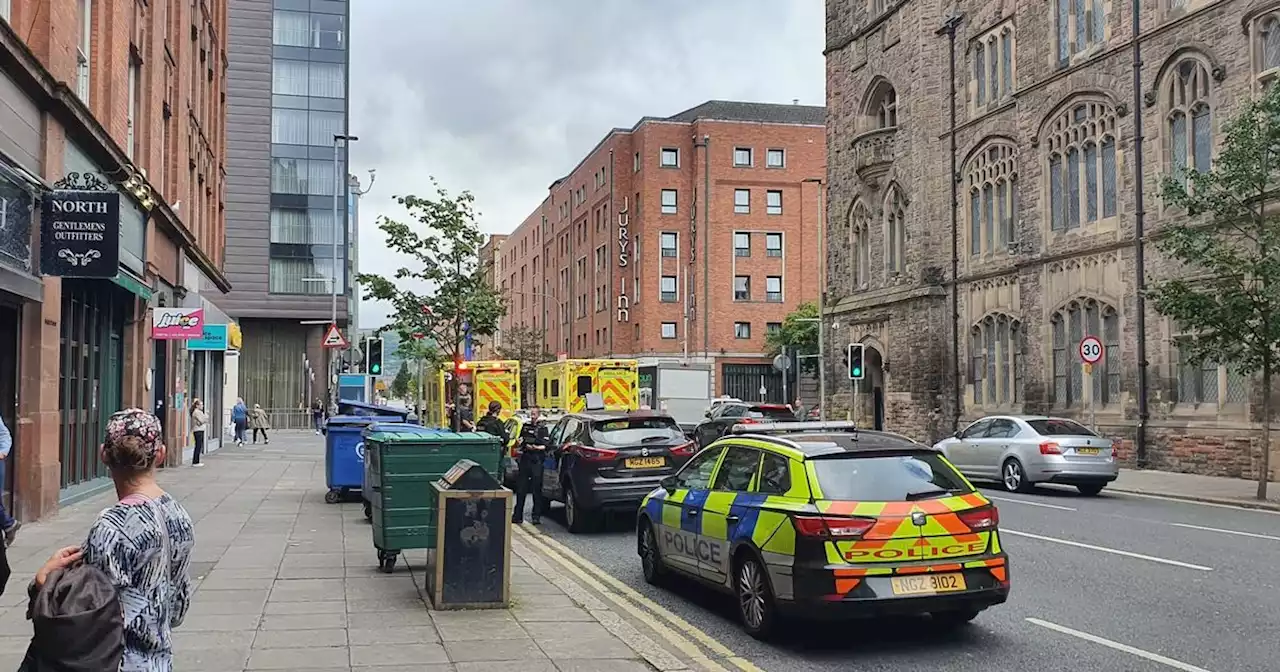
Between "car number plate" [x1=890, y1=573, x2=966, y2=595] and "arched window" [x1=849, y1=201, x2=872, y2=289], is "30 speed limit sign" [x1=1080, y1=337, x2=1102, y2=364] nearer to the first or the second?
"arched window" [x1=849, y1=201, x2=872, y2=289]

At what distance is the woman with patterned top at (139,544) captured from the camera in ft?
12.2

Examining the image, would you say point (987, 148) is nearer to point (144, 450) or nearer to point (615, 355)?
point (144, 450)

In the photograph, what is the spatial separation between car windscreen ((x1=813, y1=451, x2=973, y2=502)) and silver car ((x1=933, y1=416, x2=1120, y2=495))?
12571 mm

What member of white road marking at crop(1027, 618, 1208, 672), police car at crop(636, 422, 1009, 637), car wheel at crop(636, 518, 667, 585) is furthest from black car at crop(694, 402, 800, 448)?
white road marking at crop(1027, 618, 1208, 672)

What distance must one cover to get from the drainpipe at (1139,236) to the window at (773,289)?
1668 inches

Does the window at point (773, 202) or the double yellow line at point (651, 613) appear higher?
the window at point (773, 202)

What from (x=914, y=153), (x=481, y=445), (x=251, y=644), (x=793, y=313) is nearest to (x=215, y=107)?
(x=914, y=153)

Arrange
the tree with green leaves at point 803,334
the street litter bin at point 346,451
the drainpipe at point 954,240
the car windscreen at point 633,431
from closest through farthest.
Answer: the car windscreen at point 633,431
the street litter bin at point 346,451
the drainpipe at point 954,240
the tree with green leaves at point 803,334

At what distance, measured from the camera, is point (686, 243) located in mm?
68562

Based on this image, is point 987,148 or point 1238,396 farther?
point 987,148

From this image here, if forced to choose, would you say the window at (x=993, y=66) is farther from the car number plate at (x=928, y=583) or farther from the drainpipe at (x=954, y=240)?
the car number plate at (x=928, y=583)

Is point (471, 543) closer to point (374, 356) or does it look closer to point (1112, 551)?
point (1112, 551)

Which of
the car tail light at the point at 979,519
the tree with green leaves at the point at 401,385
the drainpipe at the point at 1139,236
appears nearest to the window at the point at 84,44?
the car tail light at the point at 979,519

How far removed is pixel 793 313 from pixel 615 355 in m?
12.4
